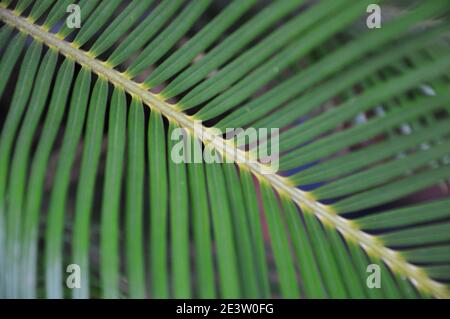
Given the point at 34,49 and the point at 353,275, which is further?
the point at 34,49

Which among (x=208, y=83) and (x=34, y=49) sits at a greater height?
(x=34, y=49)

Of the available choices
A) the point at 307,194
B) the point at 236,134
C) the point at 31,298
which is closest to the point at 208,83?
the point at 236,134

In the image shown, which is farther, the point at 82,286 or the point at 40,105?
the point at 40,105

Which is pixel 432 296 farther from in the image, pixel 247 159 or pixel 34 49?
pixel 34 49

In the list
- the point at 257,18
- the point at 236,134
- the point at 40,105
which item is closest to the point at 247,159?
the point at 236,134

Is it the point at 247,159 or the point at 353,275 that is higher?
the point at 247,159

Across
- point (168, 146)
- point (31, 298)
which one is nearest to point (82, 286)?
point (31, 298)
